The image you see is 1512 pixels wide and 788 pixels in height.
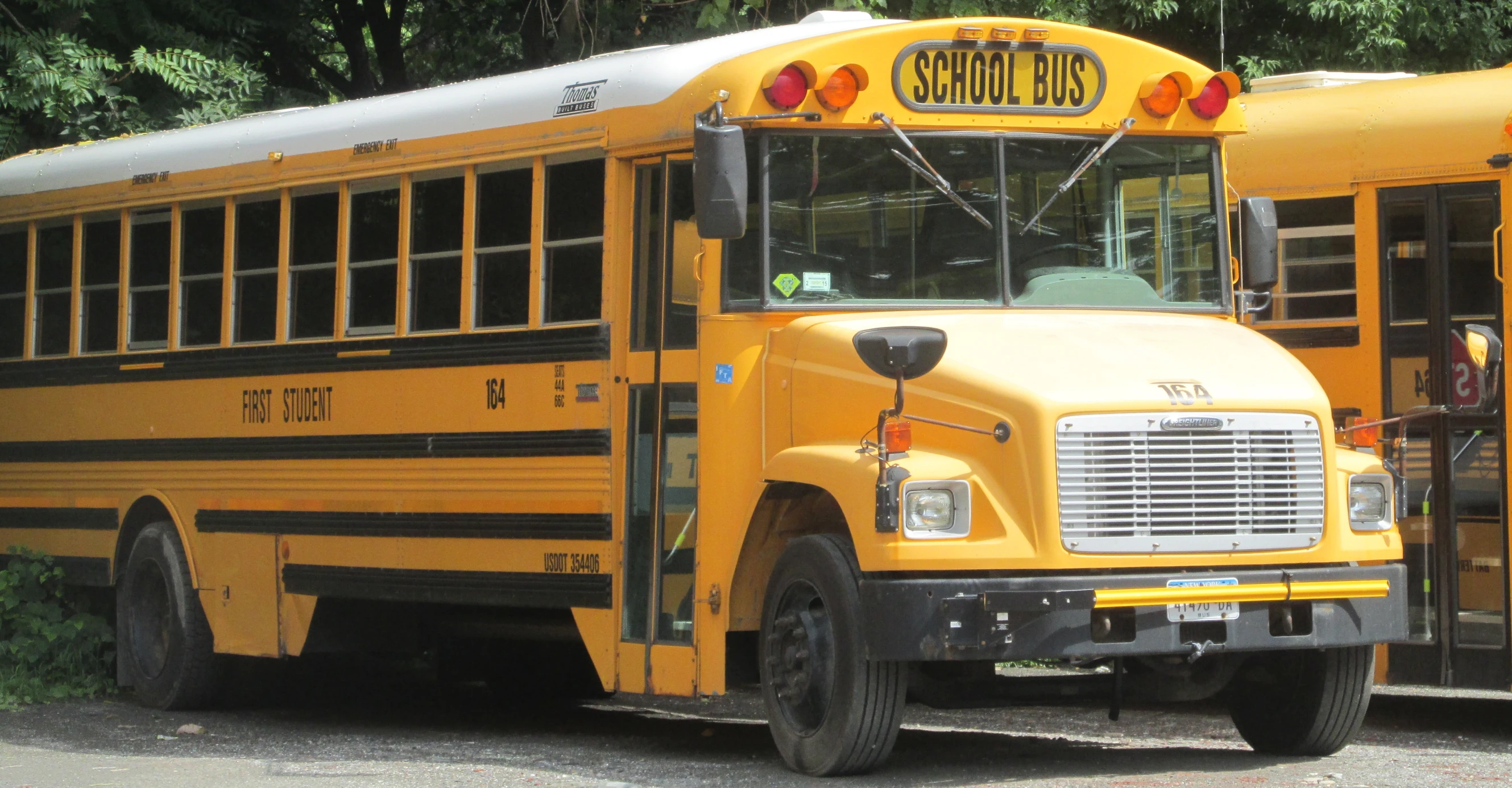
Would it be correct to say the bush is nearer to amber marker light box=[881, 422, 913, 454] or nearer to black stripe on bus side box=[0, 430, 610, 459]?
black stripe on bus side box=[0, 430, 610, 459]

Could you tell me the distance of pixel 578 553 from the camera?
28.5 ft

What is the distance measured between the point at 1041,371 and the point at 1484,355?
5.68 ft

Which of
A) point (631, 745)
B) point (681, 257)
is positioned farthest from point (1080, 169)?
point (631, 745)

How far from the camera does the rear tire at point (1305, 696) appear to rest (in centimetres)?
771

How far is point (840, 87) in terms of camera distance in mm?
7832

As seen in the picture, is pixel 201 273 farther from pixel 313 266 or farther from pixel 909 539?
pixel 909 539

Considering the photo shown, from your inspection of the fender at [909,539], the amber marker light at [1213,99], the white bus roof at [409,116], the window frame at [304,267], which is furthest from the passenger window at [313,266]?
the amber marker light at [1213,99]

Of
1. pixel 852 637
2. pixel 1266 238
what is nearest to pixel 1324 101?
pixel 1266 238

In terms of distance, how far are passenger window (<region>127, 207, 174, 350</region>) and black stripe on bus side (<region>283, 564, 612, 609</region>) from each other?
1685mm

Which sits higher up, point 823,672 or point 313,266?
point 313,266

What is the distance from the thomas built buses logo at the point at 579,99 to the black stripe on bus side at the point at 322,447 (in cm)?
125

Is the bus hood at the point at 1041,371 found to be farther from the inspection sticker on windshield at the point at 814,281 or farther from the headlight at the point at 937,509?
the headlight at the point at 937,509

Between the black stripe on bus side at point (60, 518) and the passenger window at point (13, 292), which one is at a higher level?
the passenger window at point (13, 292)

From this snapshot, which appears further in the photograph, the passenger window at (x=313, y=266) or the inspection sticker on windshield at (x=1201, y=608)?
the passenger window at (x=313, y=266)
